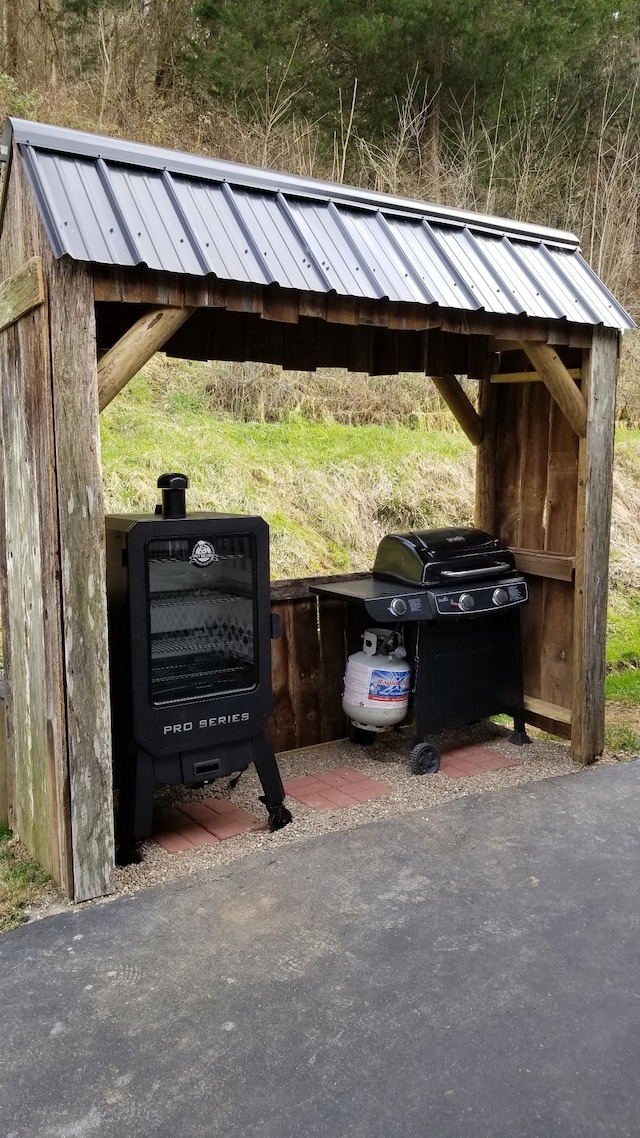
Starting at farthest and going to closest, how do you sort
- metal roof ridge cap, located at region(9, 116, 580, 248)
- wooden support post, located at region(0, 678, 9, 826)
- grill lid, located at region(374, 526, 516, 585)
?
grill lid, located at region(374, 526, 516, 585), wooden support post, located at region(0, 678, 9, 826), metal roof ridge cap, located at region(9, 116, 580, 248)

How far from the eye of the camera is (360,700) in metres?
4.28

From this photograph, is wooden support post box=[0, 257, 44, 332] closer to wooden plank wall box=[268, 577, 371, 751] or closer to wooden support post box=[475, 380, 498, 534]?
wooden plank wall box=[268, 577, 371, 751]

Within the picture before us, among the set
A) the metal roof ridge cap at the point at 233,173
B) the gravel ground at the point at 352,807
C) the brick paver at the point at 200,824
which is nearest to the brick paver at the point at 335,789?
the gravel ground at the point at 352,807

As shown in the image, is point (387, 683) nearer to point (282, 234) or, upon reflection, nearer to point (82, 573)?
point (82, 573)

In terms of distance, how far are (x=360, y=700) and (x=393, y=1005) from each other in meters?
1.95

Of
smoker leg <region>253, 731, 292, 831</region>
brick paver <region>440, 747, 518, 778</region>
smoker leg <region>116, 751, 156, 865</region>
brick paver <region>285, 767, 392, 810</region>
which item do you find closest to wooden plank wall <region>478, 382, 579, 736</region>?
brick paver <region>440, 747, 518, 778</region>

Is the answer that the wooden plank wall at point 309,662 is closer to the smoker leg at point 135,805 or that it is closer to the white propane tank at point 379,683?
the white propane tank at point 379,683

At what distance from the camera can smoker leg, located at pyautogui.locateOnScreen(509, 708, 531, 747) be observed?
15.2ft

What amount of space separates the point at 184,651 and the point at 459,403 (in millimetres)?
2401

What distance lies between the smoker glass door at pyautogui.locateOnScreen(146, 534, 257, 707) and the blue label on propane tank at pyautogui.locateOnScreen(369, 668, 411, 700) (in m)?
0.96

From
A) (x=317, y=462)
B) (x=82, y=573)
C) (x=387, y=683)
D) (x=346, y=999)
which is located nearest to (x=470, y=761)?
(x=387, y=683)

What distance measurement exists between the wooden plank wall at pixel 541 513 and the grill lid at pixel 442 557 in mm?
310

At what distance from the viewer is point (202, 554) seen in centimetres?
327

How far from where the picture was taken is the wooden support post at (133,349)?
2918 millimetres
